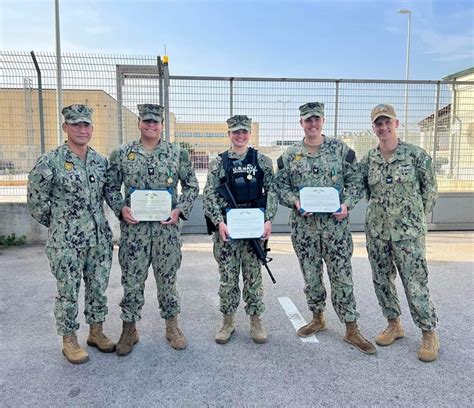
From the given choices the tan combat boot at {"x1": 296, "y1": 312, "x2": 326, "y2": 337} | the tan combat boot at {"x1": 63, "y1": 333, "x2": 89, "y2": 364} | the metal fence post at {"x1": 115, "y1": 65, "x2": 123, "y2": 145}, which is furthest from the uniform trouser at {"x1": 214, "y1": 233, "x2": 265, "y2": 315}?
the metal fence post at {"x1": 115, "y1": 65, "x2": 123, "y2": 145}

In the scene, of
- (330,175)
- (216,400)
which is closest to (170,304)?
(216,400)

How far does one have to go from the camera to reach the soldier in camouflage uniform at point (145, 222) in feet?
9.80

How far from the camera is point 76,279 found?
2879 millimetres

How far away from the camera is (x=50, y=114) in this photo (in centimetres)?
638

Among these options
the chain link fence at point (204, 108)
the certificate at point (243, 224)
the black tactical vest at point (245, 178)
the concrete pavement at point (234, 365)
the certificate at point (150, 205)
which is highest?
the chain link fence at point (204, 108)

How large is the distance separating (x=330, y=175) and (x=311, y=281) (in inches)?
35.8

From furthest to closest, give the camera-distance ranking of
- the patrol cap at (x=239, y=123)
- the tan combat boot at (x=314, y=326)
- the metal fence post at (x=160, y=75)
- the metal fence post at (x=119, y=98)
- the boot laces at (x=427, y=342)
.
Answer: the metal fence post at (x=160, y=75) < the metal fence post at (x=119, y=98) < the tan combat boot at (x=314, y=326) < the patrol cap at (x=239, y=123) < the boot laces at (x=427, y=342)

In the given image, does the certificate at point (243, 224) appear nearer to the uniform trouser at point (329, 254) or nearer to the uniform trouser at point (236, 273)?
the uniform trouser at point (236, 273)

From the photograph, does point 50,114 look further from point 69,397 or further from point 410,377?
point 410,377

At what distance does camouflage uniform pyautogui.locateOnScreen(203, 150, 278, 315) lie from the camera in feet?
10.3

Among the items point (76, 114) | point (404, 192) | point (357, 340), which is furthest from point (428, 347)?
point (76, 114)

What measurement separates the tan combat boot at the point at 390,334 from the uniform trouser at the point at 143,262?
178cm

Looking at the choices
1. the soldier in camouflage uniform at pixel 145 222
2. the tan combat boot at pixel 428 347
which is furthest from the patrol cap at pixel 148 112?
the tan combat boot at pixel 428 347

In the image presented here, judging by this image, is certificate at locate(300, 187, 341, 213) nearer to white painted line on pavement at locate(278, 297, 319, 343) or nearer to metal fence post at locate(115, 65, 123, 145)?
white painted line on pavement at locate(278, 297, 319, 343)
